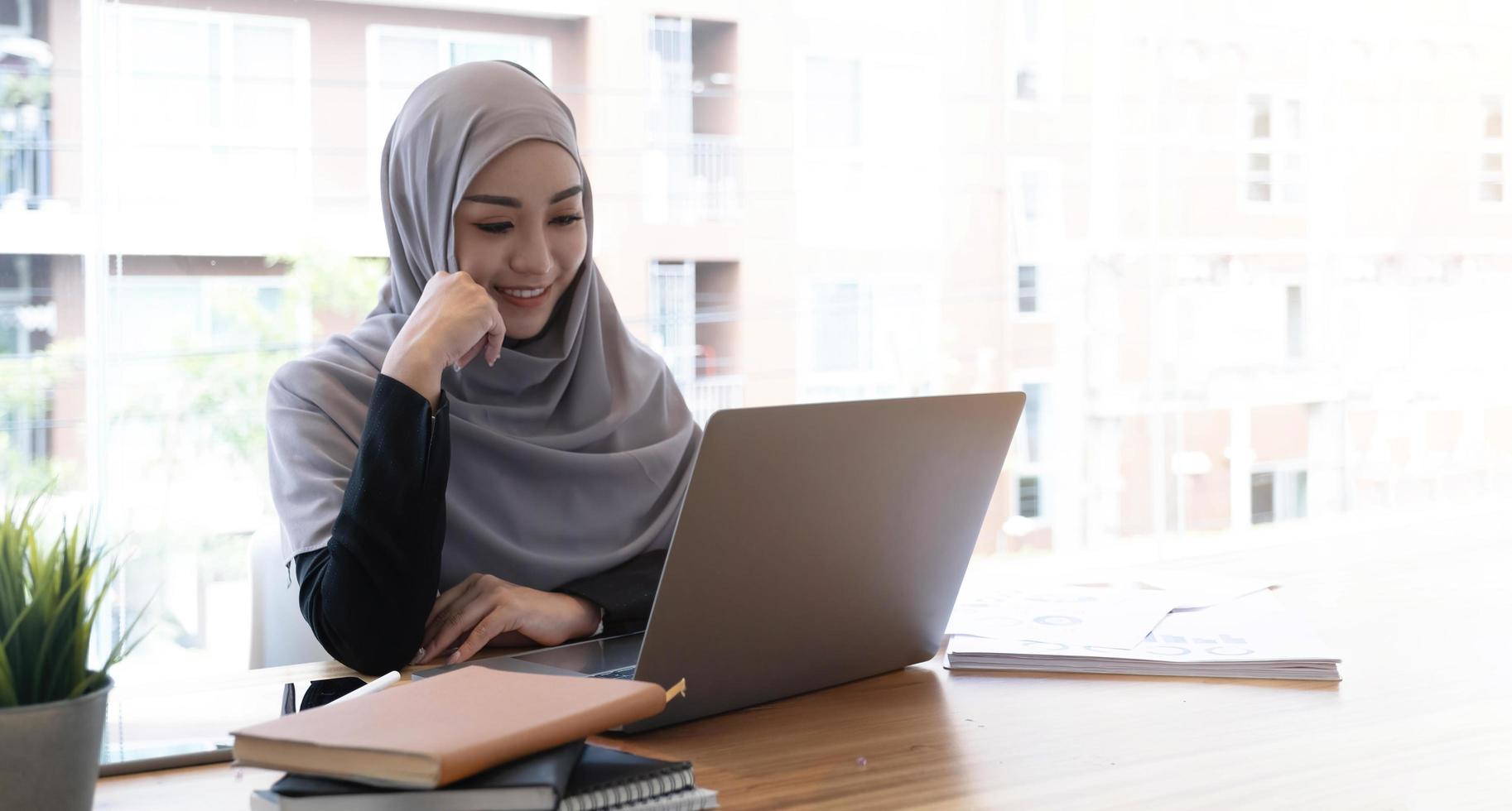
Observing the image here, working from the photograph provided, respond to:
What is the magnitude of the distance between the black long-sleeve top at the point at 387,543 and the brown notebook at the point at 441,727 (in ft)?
1.40

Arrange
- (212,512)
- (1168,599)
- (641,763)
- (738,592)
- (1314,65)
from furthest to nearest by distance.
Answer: (1314,65)
(212,512)
(1168,599)
(738,592)
(641,763)

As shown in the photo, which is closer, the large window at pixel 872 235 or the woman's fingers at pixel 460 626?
the woman's fingers at pixel 460 626

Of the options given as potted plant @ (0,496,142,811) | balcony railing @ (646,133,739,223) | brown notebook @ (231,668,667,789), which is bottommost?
brown notebook @ (231,668,667,789)

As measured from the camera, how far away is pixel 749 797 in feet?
2.38

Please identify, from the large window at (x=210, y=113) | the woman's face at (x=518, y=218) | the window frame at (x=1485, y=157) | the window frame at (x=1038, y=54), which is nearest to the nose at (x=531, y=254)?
the woman's face at (x=518, y=218)

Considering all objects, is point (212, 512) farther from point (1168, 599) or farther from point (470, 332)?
point (1168, 599)

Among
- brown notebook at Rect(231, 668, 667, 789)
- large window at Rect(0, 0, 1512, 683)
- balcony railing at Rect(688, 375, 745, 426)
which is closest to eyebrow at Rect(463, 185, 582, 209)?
brown notebook at Rect(231, 668, 667, 789)

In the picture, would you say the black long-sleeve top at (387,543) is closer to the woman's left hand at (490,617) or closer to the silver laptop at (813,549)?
the woman's left hand at (490,617)

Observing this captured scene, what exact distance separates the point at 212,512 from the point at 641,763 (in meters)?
2.54

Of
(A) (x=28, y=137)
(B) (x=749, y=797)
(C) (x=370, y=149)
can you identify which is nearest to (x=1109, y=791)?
(B) (x=749, y=797)

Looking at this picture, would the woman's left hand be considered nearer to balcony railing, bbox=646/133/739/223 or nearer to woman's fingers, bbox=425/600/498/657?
woman's fingers, bbox=425/600/498/657

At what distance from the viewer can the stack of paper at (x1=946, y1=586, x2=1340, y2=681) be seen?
1.02 metres

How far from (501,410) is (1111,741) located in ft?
2.76

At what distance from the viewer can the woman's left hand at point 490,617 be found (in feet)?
3.76
